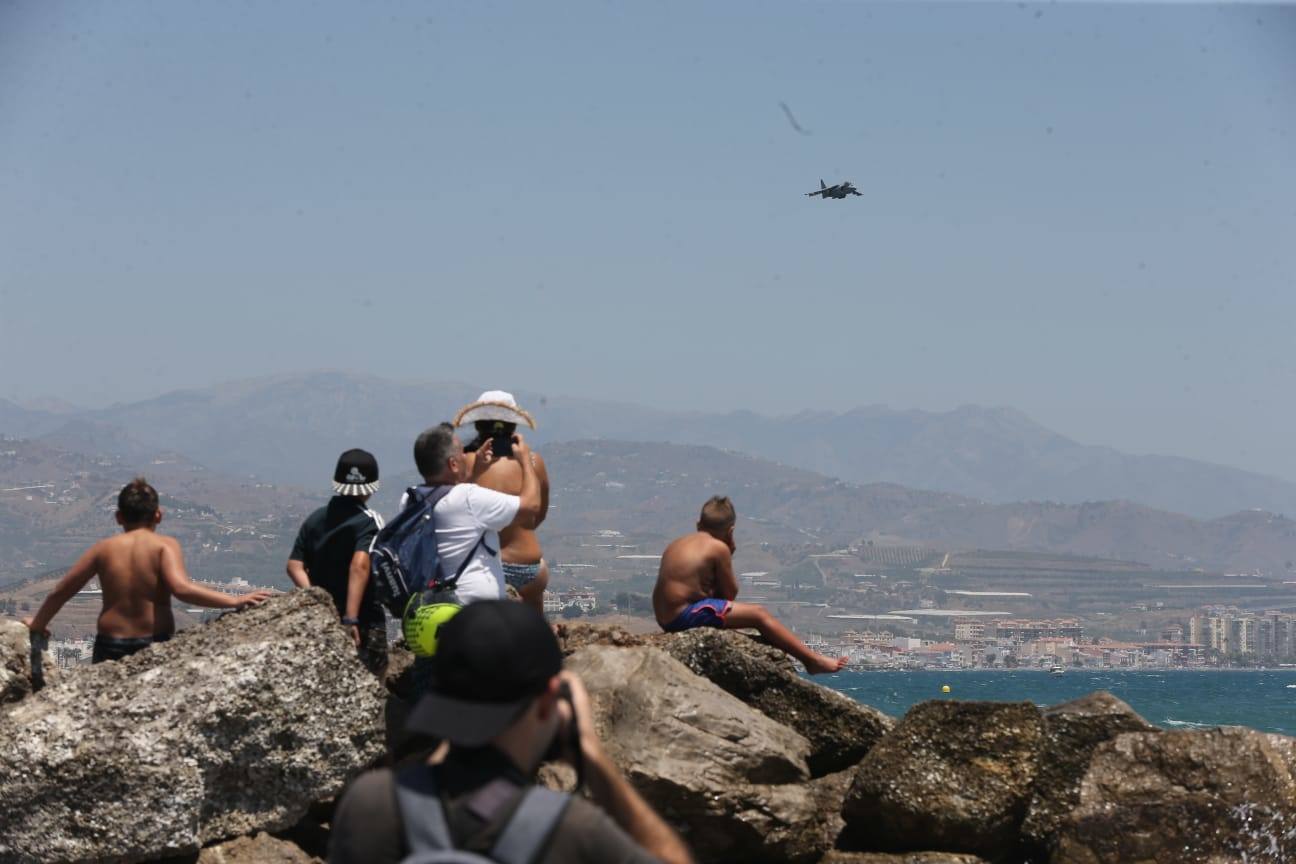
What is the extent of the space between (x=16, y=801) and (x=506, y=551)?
12.8ft

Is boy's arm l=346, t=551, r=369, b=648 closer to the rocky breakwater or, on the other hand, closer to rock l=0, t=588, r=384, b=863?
rock l=0, t=588, r=384, b=863

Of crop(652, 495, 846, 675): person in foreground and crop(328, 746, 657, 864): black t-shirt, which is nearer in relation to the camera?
crop(328, 746, 657, 864): black t-shirt

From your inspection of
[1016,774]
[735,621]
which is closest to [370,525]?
[735,621]

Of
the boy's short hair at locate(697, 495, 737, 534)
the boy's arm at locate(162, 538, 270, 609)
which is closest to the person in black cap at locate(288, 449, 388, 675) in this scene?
the boy's arm at locate(162, 538, 270, 609)

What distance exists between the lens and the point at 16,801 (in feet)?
30.2

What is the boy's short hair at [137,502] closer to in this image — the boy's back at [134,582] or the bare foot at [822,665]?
the boy's back at [134,582]

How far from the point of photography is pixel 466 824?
12.8 feet

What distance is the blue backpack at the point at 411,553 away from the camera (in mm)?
9805

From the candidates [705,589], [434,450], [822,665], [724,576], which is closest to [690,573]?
[705,589]

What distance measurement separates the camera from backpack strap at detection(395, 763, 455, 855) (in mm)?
3891

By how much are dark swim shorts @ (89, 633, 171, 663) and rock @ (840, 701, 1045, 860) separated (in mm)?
4741

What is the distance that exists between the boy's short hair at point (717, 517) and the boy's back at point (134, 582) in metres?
4.65

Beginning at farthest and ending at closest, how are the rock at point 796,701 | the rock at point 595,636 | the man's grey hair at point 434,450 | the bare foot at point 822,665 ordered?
the bare foot at point 822,665, the rock at point 595,636, the rock at point 796,701, the man's grey hair at point 434,450

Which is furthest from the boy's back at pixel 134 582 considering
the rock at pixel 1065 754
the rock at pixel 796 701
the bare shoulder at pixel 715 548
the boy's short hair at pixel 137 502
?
the rock at pixel 1065 754
